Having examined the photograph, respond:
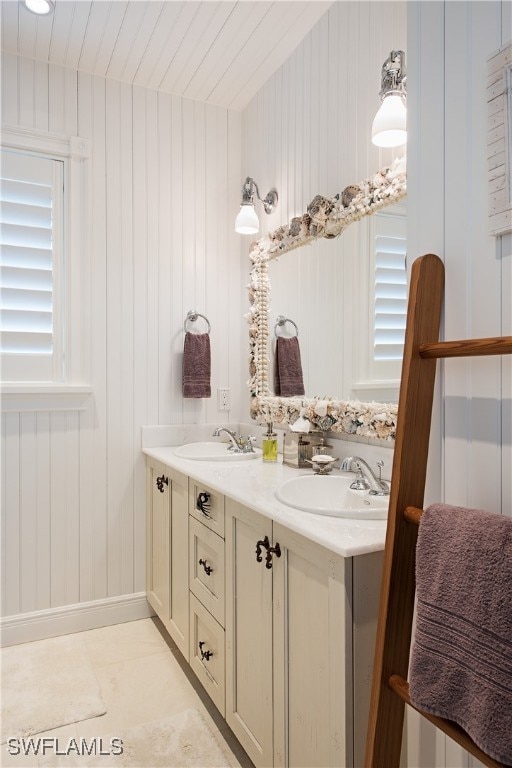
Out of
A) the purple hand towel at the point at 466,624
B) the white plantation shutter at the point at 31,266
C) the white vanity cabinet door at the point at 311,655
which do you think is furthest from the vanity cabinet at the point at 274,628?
the white plantation shutter at the point at 31,266

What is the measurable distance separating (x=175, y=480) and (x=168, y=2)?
192 cm

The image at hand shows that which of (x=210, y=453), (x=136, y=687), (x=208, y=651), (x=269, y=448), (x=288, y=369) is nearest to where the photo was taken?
(x=208, y=651)

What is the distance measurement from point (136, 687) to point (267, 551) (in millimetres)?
1087

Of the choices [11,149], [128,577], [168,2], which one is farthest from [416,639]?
[11,149]

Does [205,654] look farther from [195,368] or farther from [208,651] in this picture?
[195,368]

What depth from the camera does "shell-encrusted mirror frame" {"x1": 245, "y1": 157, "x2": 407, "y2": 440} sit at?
5.66 feet

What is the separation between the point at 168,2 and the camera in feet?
6.70

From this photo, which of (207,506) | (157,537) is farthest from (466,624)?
(157,537)

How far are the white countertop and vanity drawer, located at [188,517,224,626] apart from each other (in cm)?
19

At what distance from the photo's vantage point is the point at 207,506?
72.1 inches

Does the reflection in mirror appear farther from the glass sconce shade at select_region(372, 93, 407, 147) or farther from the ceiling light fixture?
the ceiling light fixture

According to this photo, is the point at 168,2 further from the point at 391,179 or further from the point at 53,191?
the point at 391,179

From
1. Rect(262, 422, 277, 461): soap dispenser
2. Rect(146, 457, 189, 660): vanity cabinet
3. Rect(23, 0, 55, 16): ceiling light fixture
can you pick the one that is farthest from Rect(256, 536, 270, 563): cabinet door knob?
Rect(23, 0, 55, 16): ceiling light fixture

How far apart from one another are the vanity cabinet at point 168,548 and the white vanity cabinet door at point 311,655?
0.77 m
